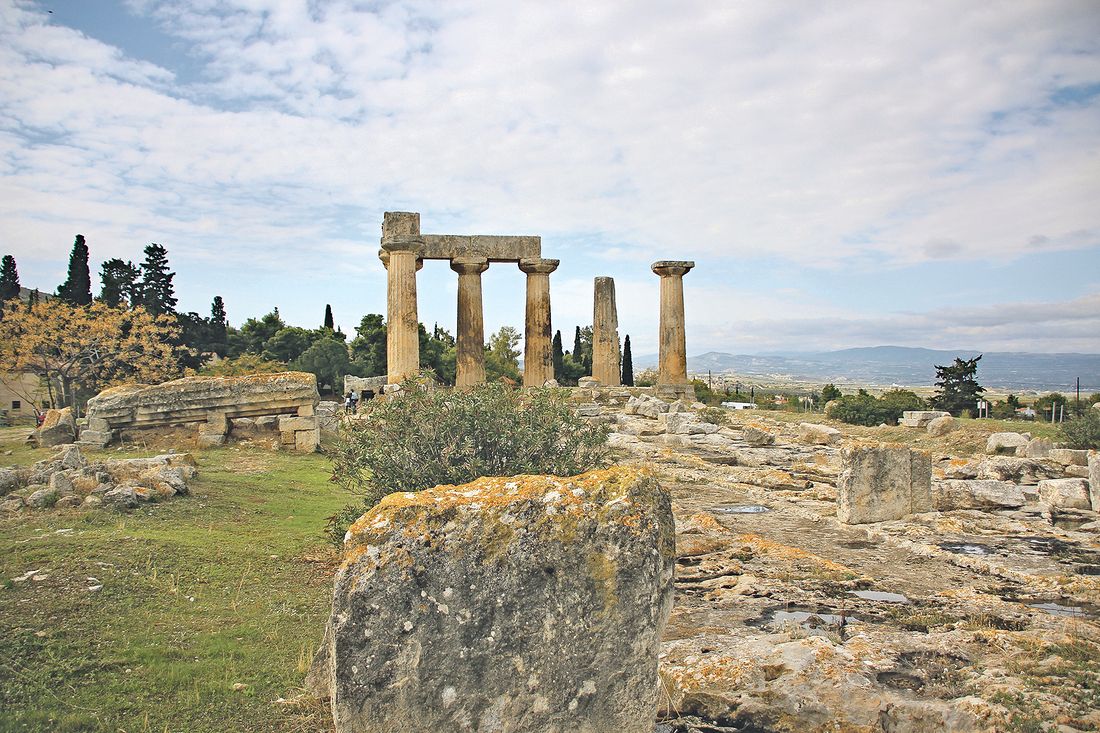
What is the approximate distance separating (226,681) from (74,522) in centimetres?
404

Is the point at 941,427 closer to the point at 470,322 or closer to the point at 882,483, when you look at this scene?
the point at 882,483

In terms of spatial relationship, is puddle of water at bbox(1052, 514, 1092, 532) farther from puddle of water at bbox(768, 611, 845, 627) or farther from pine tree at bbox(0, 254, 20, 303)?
pine tree at bbox(0, 254, 20, 303)

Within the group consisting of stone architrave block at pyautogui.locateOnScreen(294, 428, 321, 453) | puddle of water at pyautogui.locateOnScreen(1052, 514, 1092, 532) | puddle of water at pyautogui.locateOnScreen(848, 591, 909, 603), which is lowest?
puddle of water at pyautogui.locateOnScreen(1052, 514, 1092, 532)

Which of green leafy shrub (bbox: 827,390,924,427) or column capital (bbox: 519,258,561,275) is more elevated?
column capital (bbox: 519,258,561,275)

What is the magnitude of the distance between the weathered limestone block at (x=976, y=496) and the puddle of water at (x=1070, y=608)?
3.85m

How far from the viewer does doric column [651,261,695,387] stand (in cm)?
2580

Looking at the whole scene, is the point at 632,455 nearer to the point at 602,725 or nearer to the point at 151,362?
the point at 602,725

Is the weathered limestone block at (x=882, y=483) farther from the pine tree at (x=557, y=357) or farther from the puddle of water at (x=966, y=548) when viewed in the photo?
the pine tree at (x=557, y=357)

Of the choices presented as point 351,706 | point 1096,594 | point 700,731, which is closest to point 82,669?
point 351,706

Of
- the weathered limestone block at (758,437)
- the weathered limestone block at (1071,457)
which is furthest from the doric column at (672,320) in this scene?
the weathered limestone block at (1071,457)

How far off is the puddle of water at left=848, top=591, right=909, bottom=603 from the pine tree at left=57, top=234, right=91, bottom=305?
37.9 m

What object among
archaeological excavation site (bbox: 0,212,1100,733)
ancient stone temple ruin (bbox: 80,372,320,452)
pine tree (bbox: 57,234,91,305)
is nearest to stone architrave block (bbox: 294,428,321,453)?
ancient stone temple ruin (bbox: 80,372,320,452)

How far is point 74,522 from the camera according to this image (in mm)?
6539

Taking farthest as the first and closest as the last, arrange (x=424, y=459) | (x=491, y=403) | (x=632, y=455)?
1. (x=632, y=455)
2. (x=491, y=403)
3. (x=424, y=459)
